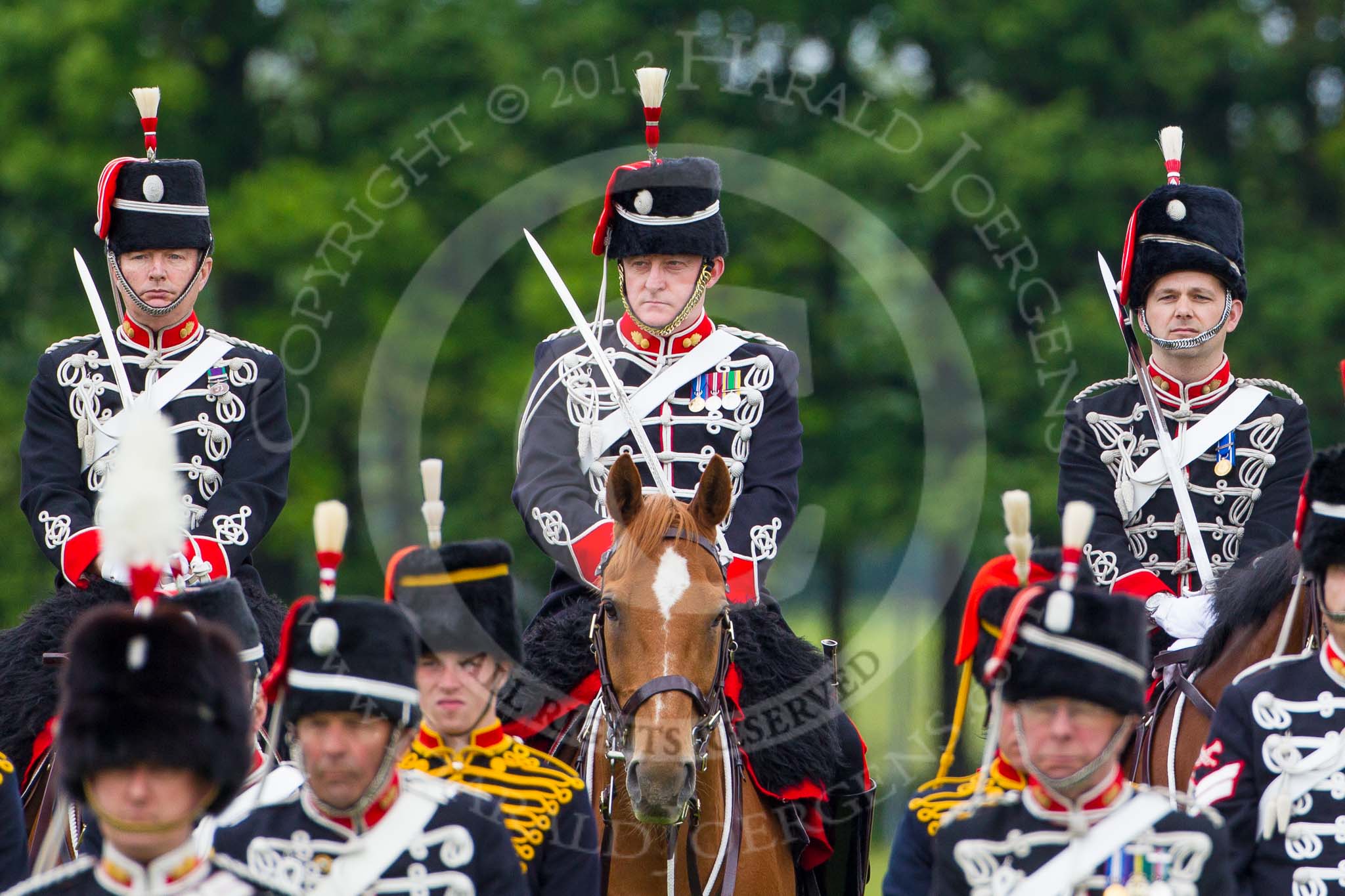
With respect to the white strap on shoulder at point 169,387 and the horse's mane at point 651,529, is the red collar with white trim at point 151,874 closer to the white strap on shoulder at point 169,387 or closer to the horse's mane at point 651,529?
the horse's mane at point 651,529

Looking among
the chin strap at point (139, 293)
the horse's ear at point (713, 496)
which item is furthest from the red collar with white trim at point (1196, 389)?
the chin strap at point (139, 293)

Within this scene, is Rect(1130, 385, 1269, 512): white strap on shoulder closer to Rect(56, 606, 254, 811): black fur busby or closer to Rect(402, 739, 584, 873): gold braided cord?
Rect(402, 739, 584, 873): gold braided cord

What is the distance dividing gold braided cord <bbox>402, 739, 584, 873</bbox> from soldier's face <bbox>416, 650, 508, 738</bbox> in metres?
0.07

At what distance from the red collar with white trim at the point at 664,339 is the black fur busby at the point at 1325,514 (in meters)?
2.33

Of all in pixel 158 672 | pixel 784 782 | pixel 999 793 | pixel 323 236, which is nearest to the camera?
pixel 158 672

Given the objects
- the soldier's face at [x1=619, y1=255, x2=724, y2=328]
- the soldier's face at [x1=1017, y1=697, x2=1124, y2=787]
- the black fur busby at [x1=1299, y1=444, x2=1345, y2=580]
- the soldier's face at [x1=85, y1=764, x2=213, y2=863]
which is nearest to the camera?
the soldier's face at [x1=85, y1=764, x2=213, y2=863]

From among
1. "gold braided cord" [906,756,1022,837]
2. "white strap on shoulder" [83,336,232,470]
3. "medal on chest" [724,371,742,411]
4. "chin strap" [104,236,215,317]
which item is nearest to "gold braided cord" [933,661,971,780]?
"gold braided cord" [906,756,1022,837]

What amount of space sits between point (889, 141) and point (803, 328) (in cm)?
139

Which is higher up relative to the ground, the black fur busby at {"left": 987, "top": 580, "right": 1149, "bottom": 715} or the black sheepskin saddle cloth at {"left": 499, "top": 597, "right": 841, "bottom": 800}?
the black fur busby at {"left": 987, "top": 580, "right": 1149, "bottom": 715}

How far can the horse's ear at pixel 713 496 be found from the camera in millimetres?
6051

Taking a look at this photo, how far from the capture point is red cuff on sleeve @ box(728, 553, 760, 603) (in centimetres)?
654

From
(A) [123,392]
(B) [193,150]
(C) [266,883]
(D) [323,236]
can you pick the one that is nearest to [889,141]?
(D) [323,236]

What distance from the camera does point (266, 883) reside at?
14.8 feet

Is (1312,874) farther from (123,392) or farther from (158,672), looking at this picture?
(123,392)
